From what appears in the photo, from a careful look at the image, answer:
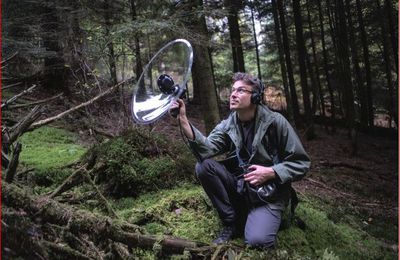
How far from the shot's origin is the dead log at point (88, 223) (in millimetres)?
2467

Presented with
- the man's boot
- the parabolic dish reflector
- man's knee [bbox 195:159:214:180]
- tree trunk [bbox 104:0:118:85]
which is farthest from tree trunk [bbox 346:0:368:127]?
the man's boot

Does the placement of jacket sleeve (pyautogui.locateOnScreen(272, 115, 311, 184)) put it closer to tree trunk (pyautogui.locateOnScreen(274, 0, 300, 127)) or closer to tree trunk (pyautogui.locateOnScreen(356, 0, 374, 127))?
tree trunk (pyautogui.locateOnScreen(274, 0, 300, 127))

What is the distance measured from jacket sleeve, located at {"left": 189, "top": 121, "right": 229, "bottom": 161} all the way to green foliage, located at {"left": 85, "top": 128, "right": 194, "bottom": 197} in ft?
5.75

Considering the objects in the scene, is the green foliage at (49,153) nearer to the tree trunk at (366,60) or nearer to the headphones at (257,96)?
the headphones at (257,96)

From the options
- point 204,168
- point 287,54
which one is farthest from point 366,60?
point 204,168

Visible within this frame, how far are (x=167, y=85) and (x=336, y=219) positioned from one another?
355cm

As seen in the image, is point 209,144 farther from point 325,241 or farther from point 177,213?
point 325,241

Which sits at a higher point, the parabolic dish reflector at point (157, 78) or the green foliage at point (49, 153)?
the parabolic dish reflector at point (157, 78)

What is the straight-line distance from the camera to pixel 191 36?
7477 millimetres

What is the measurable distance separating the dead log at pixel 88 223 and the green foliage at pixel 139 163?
2440 millimetres

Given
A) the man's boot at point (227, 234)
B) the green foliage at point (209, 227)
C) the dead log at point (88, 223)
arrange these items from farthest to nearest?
the green foliage at point (209, 227) → the man's boot at point (227, 234) → the dead log at point (88, 223)

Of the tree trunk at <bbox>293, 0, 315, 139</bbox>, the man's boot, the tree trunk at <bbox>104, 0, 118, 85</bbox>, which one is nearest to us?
the man's boot

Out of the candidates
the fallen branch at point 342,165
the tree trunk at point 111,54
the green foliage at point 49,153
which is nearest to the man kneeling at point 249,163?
the green foliage at point 49,153

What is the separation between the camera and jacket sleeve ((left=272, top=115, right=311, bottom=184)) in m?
3.74
